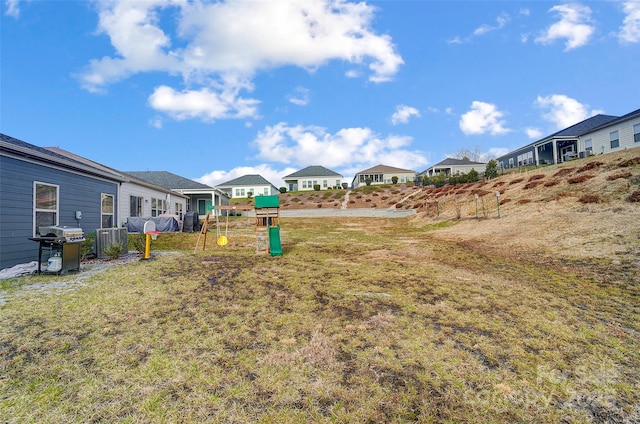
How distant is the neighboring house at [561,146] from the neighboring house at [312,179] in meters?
29.1

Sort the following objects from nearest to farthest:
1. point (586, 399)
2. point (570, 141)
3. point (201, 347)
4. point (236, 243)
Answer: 1. point (586, 399)
2. point (201, 347)
3. point (236, 243)
4. point (570, 141)

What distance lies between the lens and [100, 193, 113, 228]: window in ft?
37.3

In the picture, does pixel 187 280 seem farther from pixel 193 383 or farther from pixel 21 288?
pixel 193 383

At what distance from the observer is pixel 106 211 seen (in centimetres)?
1170

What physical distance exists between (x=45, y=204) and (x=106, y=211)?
363cm

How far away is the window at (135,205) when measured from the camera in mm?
14584

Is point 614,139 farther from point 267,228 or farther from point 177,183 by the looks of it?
point 177,183

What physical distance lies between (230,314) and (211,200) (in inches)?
1025

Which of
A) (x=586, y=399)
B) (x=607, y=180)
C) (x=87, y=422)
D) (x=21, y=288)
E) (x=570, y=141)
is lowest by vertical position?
(x=586, y=399)

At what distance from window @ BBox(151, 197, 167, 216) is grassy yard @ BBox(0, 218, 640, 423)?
41.0 feet

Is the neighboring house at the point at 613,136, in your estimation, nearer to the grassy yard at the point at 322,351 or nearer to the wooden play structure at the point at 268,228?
the grassy yard at the point at 322,351

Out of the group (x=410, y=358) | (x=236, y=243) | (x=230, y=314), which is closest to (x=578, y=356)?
(x=410, y=358)

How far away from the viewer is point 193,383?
2455 millimetres

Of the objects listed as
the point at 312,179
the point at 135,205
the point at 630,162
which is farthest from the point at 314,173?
A: the point at 630,162
